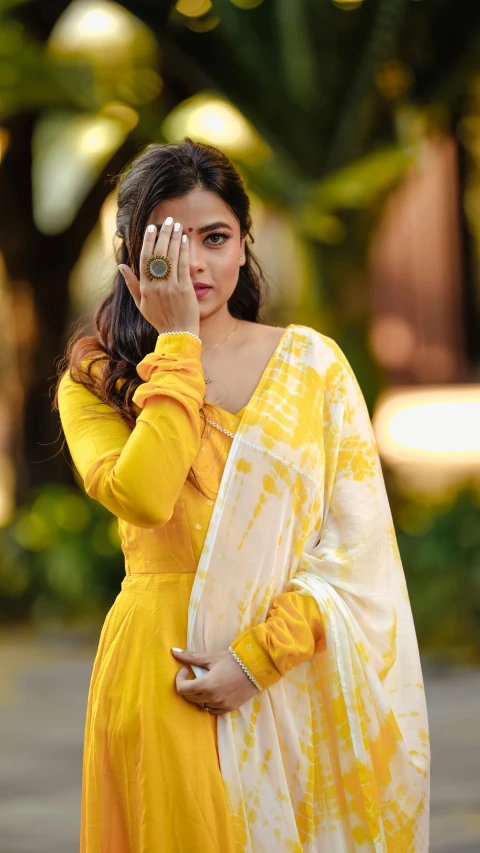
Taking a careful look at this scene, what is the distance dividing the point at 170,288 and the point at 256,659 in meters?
0.66

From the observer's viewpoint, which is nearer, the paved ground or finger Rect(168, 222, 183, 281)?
finger Rect(168, 222, 183, 281)

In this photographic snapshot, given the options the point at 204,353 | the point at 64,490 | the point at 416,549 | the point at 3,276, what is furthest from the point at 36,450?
the point at 204,353

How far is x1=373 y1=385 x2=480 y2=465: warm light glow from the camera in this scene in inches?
342

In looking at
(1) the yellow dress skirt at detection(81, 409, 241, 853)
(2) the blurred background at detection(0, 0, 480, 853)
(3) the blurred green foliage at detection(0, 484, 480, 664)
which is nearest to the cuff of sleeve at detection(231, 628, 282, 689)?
(1) the yellow dress skirt at detection(81, 409, 241, 853)

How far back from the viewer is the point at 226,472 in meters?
2.05

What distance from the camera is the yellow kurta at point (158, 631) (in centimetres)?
192

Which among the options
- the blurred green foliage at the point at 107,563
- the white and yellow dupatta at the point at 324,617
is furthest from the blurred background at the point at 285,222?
the white and yellow dupatta at the point at 324,617

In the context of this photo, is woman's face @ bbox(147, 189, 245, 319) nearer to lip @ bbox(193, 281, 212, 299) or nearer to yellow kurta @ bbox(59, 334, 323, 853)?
lip @ bbox(193, 281, 212, 299)

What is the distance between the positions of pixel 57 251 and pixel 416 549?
3607 mm

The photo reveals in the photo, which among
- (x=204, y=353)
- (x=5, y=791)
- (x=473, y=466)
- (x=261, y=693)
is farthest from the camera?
(x=473, y=466)

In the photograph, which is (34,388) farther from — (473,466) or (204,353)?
(204,353)

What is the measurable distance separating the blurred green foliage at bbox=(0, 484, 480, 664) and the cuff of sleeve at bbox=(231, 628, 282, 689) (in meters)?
4.91

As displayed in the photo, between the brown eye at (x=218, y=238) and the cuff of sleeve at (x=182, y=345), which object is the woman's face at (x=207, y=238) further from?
the cuff of sleeve at (x=182, y=345)

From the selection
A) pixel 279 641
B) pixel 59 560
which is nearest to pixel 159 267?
pixel 279 641
